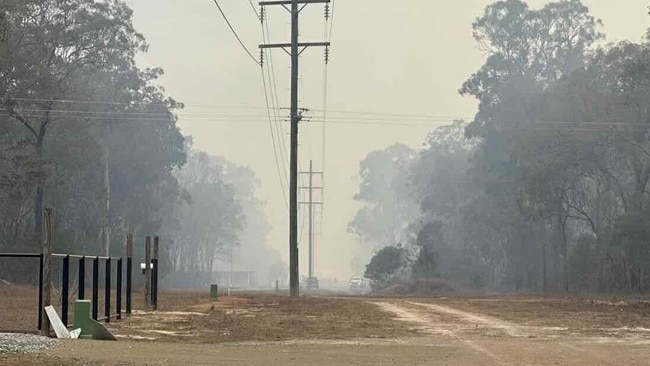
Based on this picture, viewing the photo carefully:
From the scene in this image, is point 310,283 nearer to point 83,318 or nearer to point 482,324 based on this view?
point 482,324

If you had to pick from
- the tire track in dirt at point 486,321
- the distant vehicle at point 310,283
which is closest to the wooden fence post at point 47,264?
the tire track in dirt at point 486,321

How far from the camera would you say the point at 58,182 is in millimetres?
60188

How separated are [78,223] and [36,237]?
14.5 meters

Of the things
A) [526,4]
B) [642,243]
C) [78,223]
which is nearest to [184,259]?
[78,223]

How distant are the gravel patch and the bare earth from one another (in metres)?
0.29

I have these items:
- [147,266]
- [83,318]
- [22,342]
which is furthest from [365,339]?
[147,266]

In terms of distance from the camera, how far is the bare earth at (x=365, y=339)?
14.5m

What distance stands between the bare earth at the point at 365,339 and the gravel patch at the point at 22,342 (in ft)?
0.94

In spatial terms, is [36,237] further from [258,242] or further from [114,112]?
[258,242]

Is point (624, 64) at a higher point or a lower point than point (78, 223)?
higher

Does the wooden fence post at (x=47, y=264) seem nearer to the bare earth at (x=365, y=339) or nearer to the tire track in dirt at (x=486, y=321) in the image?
the bare earth at (x=365, y=339)

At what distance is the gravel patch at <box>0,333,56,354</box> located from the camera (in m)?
14.0

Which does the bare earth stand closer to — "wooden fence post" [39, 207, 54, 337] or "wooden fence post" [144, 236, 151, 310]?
"wooden fence post" [144, 236, 151, 310]

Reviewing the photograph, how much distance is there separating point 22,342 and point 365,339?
6848 mm
